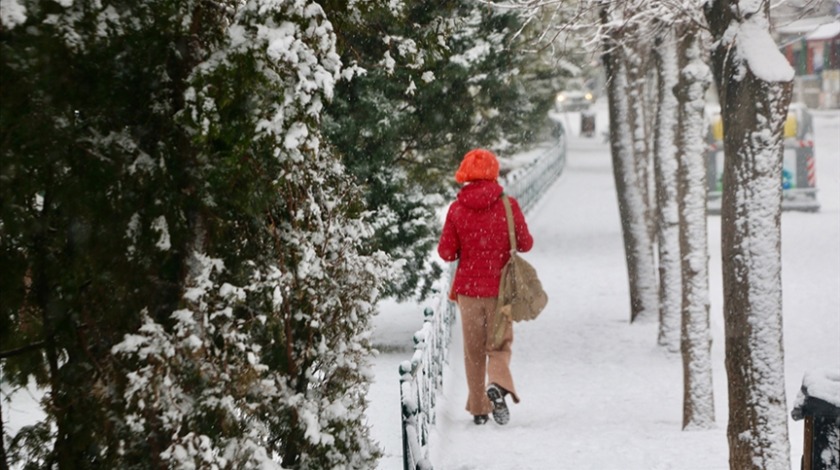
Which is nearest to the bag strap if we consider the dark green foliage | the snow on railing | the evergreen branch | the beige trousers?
the beige trousers

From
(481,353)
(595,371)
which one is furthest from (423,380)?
(595,371)

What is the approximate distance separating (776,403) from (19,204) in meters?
4.25

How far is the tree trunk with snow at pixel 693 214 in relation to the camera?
32.0 feet

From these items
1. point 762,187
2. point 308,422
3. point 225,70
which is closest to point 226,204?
point 225,70

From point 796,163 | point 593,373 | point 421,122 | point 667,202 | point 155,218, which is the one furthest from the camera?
point 796,163

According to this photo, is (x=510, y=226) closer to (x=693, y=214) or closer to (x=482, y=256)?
(x=482, y=256)

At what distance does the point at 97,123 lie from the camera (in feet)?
13.0

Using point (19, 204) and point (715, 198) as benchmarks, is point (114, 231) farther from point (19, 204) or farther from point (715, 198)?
point (715, 198)

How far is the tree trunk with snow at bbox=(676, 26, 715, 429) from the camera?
9742 mm

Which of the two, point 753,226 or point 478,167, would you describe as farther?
point 478,167

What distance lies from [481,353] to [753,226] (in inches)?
116

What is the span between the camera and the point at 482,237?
8.79 m

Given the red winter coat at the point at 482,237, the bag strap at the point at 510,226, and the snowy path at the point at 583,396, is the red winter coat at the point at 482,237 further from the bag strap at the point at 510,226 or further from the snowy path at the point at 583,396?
the snowy path at the point at 583,396

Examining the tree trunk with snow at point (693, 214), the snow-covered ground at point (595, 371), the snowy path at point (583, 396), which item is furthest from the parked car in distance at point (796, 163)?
the tree trunk with snow at point (693, 214)
